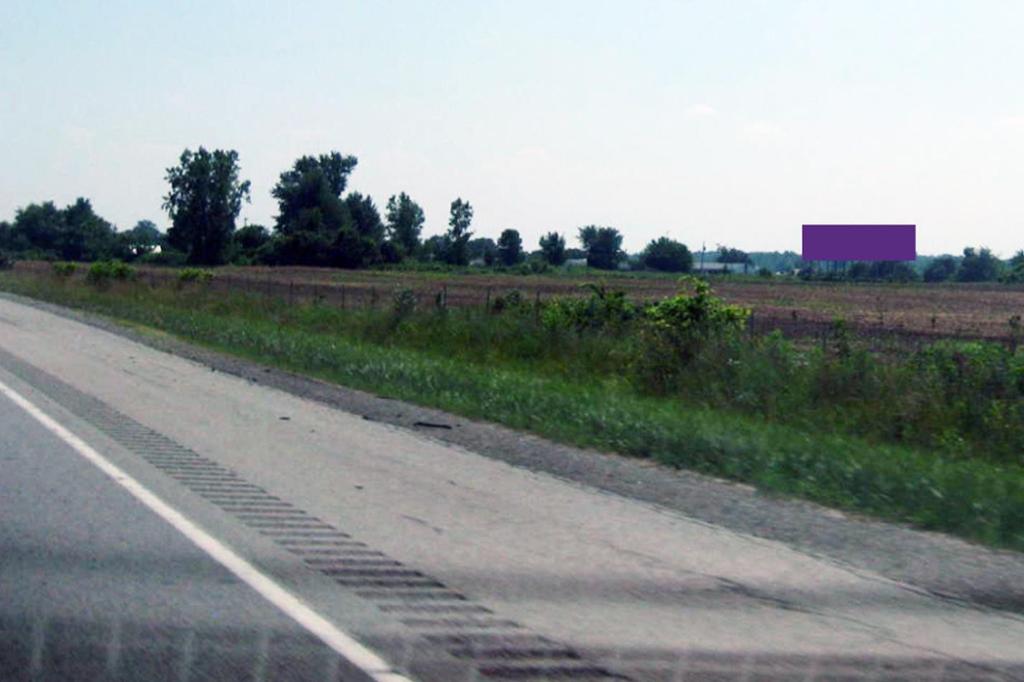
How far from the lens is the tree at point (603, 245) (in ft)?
273

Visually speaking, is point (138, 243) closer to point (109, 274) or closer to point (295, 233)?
point (295, 233)

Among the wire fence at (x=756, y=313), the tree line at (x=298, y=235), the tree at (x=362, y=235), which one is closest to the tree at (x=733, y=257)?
the tree line at (x=298, y=235)

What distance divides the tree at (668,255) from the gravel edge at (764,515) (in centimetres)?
5376

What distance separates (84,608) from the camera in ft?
25.4

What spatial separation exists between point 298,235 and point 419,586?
11315 cm

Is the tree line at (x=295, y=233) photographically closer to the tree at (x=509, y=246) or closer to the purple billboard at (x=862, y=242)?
the tree at (x=509, y=246)

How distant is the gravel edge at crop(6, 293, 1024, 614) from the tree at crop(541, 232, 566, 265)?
86.8 meters

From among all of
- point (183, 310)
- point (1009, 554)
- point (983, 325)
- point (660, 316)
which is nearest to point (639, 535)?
point (1009, 554)

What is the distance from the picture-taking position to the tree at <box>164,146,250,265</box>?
125m

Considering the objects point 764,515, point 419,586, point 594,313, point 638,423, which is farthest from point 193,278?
point 419,586

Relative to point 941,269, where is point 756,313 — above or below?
below

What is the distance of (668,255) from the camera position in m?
72.8

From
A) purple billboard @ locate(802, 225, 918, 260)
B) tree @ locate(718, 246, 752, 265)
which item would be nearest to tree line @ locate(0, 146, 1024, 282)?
tree @ locate(718, 246, 752, 265)

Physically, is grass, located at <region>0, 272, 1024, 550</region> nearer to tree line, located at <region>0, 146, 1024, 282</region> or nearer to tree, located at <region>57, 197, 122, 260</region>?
tree line, located at <region>0, 146, 1024, 282</region>
